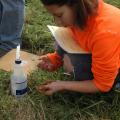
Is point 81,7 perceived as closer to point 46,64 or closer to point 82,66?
point 82,66

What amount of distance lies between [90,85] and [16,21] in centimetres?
87

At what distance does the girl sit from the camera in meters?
2.09

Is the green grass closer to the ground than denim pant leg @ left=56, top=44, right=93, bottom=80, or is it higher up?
closer to the ground

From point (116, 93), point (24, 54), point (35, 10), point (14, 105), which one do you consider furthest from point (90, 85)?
point (35, 10)

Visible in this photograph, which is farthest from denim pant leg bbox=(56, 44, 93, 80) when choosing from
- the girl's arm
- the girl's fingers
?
the girl's fingers

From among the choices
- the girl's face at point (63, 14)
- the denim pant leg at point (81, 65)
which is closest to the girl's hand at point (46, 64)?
the denim pant leg at point (81, 65)

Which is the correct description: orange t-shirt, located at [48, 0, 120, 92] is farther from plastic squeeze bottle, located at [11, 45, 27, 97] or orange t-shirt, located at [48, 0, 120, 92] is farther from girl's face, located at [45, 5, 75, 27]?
plastic squeeze bottle, located at [11, 45, 27, 97]

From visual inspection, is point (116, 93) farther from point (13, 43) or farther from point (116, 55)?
point (13, 43)

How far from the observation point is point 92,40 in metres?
2.17

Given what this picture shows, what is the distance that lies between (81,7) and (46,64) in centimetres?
73

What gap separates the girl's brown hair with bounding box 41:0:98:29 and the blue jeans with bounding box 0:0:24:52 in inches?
29.4

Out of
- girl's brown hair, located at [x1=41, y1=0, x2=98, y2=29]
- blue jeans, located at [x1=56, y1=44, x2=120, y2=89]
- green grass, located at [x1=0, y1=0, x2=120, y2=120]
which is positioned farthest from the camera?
blue jeans, located at [x1=56, y1=44, x2=120, y2=89]

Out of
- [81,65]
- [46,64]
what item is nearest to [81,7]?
[81,65]

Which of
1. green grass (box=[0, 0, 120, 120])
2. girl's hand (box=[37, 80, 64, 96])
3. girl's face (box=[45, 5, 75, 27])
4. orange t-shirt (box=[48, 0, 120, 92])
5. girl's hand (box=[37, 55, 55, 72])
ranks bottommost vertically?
green grass (box=[0, 0, 120, 120])
